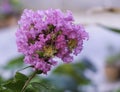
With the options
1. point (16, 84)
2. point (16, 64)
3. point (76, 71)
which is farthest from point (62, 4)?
point (16, 84)

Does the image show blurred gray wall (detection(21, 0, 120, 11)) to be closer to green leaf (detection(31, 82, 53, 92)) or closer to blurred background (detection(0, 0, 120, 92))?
blurred background (detection(0, 0, 120, 92))

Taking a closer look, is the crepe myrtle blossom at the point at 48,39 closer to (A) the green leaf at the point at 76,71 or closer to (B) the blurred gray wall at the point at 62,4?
(A) the green leaf at the point at 76,71

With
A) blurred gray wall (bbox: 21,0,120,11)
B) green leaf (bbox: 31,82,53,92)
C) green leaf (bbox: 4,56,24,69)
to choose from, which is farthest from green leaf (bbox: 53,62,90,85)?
blurred gray wall (bbox: 21,0,120,11)

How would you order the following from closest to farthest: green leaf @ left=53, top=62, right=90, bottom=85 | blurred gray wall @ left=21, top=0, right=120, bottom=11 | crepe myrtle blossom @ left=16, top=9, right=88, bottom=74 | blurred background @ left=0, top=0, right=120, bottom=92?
crepe myrtle blossom @ left=16, top=9, right=88, bottom=74 < blurred background @ left=0, top=0, right=120, bottom=92 < green leaf @ left=53, top=62, right=90, bottom=85 < blurred gray wall @ left=21, top=0, right=120, bottom=11

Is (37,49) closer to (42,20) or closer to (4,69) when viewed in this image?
(42,20)

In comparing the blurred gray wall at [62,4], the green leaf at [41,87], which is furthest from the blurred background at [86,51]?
the green leaf at [41,87]

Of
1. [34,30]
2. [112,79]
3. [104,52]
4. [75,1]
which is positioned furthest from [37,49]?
[75,1]
